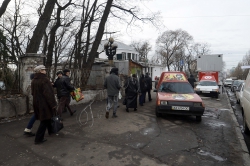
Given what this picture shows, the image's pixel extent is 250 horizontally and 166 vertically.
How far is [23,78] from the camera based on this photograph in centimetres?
691

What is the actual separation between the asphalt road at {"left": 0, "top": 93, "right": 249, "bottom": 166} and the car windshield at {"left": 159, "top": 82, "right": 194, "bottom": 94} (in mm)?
1553

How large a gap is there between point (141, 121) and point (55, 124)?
3137 mm

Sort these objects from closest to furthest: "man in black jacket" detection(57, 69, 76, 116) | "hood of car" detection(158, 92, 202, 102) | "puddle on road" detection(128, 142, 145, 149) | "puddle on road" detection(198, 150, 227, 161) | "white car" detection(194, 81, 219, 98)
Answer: "puddle on road" detection(198, 150, 227, 161), "puddle on road" detection(128, 142, 145, 149), "man in black jacket" detection(57, 69, 76, 116), "hood of car" detection(158, 92, 202, 102), "white car" detection(194, 81, 219, 98)

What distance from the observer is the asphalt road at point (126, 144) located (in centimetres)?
362

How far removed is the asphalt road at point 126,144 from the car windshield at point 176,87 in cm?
155

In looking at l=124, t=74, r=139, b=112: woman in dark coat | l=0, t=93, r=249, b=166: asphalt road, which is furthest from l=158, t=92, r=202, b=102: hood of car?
l=124, t=74, r=139, b=112: woman in dark coat

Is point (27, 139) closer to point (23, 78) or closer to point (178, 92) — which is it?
point (23, 78)

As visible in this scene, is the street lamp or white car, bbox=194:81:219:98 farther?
white car, bbox=194:81:219:98

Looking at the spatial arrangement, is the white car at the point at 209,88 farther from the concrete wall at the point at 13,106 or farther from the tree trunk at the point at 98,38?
the concrete wall at the point at 13,106

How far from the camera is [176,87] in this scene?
25.8 ft

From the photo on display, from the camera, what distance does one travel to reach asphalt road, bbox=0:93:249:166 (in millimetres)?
3617

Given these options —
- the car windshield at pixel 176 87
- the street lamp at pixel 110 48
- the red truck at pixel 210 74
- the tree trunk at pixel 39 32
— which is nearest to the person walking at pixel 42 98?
the tree trunk at pixel 39 32

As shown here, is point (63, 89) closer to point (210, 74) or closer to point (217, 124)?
point (217, 124)

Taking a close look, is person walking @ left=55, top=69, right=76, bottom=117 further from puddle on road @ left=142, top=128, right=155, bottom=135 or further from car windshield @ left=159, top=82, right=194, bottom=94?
car windshield @ left=159, top=82, right=194, bottom=94
